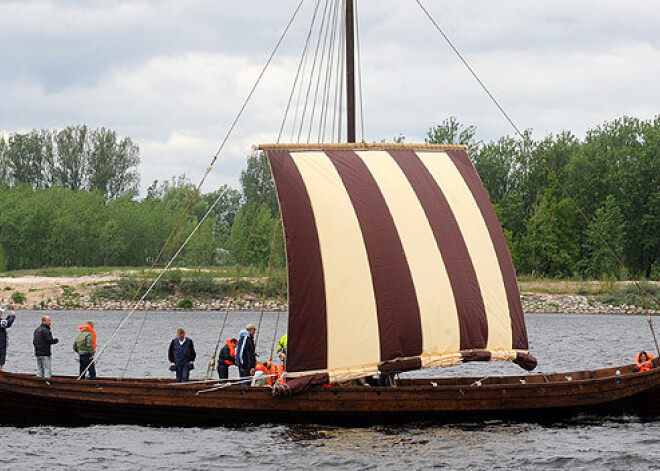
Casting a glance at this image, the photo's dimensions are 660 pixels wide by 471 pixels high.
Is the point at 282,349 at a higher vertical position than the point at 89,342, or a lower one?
lower

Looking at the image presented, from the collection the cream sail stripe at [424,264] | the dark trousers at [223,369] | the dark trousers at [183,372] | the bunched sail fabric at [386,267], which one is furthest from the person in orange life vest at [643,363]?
the dark trousers at [183,372]

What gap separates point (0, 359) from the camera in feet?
91.4

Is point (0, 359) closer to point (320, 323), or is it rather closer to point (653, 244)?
point (320, 323)

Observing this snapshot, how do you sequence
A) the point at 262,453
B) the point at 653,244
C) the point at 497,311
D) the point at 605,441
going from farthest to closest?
the point at 653,244 < the point at 497,311 < the point at 605,441 < the point at 262,453

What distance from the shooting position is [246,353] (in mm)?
27625

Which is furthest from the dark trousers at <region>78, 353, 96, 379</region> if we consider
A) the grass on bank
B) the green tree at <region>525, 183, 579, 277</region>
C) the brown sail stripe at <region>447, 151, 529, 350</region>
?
the green tree at <region>525, 183, 579, 277</region>

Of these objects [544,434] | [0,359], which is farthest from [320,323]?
[0,359]

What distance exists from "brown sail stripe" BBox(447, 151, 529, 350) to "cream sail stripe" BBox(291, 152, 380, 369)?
4144 millimetres

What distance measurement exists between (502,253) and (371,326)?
476 centimetres

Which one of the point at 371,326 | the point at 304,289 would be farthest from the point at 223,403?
the point at 371,326

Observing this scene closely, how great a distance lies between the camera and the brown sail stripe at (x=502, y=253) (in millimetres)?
29266

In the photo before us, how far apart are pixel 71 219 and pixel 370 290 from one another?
9332cm

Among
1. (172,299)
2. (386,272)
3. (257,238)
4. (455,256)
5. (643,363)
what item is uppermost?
(257,238)

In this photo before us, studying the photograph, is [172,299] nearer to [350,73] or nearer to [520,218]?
[520,218]
